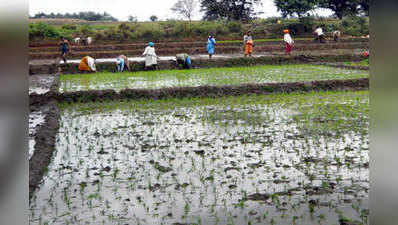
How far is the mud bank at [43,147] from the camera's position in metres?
4.57

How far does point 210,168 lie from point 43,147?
8.19 feet

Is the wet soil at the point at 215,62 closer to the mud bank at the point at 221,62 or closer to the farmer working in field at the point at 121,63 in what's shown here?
the mud bank at the point at 221,62

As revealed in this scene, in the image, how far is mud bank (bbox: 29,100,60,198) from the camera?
4.57 metres

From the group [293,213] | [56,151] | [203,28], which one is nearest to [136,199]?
[293,213]

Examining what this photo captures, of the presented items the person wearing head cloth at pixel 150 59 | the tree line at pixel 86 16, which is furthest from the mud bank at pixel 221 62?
the tree line at pixel 86 16

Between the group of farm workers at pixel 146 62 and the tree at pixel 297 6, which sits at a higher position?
the tree at pixel 297 6

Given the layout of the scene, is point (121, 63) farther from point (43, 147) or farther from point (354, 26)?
point (354, 26)

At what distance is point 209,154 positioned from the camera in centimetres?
540

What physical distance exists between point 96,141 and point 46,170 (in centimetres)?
142

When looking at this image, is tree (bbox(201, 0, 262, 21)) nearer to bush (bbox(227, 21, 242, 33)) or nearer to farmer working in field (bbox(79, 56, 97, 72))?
bush (bbox(227, 21, 242, 33))

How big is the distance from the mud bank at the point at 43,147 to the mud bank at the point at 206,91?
151 cm

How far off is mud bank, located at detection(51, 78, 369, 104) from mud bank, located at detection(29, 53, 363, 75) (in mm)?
6392
